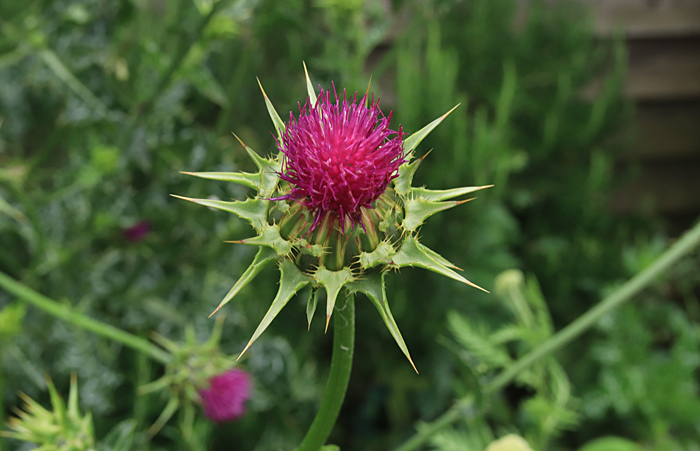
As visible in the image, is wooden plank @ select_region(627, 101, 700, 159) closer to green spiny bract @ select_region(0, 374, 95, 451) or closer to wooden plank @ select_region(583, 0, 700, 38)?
wooden plank @ select_region(583, 0, 700, 38)

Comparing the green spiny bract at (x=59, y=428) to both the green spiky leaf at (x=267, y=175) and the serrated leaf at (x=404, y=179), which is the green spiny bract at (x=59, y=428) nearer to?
the green spiky leaf at (x=267, y=175)

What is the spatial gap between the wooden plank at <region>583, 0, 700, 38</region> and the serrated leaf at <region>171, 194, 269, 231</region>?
2110mm

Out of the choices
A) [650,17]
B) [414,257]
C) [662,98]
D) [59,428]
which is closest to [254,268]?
[414,257]

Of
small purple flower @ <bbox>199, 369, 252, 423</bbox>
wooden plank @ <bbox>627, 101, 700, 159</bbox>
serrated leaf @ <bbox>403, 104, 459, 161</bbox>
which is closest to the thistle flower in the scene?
small purple flower @ <bbox>199, 369, 252, 423</bbox>

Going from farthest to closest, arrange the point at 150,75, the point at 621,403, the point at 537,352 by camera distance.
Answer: the point at 621,403, the point at 150,75, the point at 537,352

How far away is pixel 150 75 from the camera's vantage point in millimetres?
1325

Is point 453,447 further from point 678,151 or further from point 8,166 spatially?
point 678,151

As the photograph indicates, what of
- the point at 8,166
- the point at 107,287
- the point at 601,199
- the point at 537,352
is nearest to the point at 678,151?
the point at 601,199

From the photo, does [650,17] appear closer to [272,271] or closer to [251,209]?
[272,271]

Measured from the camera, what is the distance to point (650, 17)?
7.30 feet

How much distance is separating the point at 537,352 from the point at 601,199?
1.38 meters

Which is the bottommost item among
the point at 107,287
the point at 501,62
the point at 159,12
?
the point at 107,287

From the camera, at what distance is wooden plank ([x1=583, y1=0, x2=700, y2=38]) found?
2211mm

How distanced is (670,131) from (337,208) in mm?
2348
